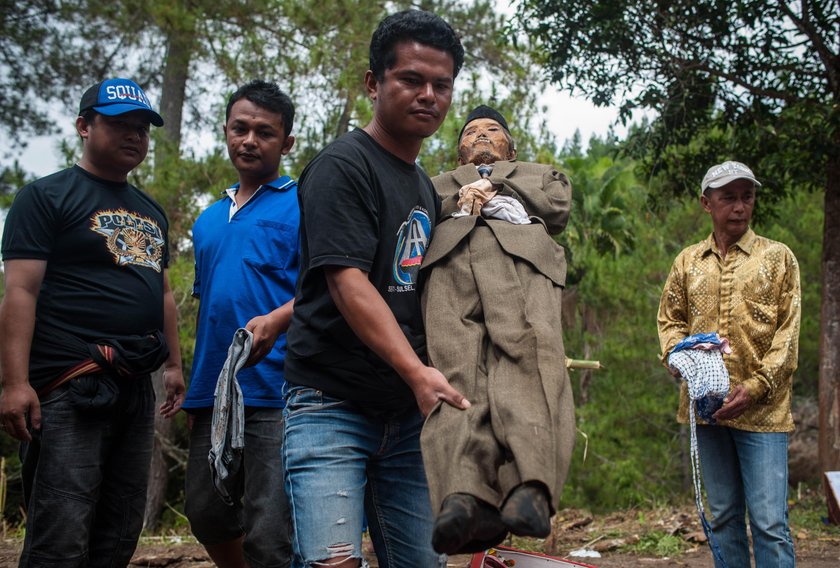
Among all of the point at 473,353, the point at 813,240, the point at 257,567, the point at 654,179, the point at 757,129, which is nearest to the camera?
the point at 473,353

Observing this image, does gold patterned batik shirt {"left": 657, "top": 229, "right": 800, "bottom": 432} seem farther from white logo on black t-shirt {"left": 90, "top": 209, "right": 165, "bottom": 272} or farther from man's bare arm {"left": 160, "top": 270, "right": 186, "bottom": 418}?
white logo on black t-shirt {"left": 90, "top": 209, "right": 165, "bottom": 272}

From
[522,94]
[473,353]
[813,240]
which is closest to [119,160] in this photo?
[473,353]

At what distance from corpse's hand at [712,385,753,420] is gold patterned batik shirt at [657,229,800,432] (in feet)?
0.09

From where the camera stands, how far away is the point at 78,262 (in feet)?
10.1

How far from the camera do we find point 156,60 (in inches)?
488

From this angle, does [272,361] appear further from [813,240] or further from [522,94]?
[813,240]

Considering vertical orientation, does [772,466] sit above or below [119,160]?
below

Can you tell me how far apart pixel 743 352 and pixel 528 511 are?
2185 millimetres

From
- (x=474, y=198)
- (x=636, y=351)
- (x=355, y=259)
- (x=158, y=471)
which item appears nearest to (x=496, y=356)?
(x=355, y=259)

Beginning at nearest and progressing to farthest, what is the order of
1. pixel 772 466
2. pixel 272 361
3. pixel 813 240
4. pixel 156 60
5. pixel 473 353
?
1. pixel 473 353
2. pixel 272 361
3. pixel 772 466
4. pixel 156 60
5. pixel 813 240

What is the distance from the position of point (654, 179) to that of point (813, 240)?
11.5 m

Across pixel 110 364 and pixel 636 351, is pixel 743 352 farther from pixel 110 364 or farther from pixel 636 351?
pixel 636 351

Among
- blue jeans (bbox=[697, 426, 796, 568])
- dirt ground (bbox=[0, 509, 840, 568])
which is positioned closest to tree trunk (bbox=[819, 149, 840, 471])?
dirt ground (bbox=[0, 509, 840, 568])

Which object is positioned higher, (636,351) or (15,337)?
(15,337)
